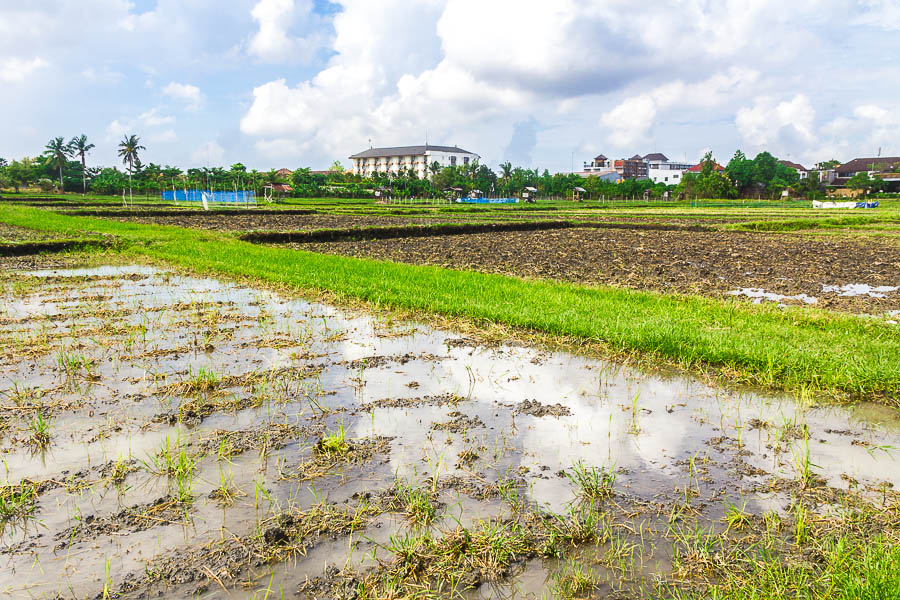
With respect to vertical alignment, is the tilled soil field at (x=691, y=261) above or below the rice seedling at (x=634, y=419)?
above

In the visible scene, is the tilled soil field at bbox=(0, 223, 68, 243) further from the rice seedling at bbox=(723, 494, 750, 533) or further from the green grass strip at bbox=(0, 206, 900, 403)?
the rice seedling at bbox=(723, 494, 750, 533)

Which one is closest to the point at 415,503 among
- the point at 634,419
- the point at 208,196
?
the point at 634,419

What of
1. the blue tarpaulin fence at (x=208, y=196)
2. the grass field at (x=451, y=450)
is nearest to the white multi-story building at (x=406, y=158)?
the blue tarpaulin fence at (x=208, y=196)

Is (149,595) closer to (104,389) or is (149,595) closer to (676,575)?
(676,575)

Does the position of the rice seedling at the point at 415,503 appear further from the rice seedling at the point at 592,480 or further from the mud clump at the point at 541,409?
the mud clump at the point at 541,409

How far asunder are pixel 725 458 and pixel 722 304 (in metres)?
4.21

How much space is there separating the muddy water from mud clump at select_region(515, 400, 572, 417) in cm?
2

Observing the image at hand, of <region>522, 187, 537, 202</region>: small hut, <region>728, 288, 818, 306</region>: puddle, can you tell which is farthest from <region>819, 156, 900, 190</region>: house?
<region>728, 288, 818, 306</region>: puddle

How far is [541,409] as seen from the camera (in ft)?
12.5

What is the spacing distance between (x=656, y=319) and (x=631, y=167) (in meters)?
114

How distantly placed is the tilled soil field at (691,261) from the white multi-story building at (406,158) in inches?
Answer: 3391

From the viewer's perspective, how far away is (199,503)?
102 inches

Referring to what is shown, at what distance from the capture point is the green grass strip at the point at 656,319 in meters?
4.39

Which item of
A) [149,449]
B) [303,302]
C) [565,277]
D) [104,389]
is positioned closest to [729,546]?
[149,449]
